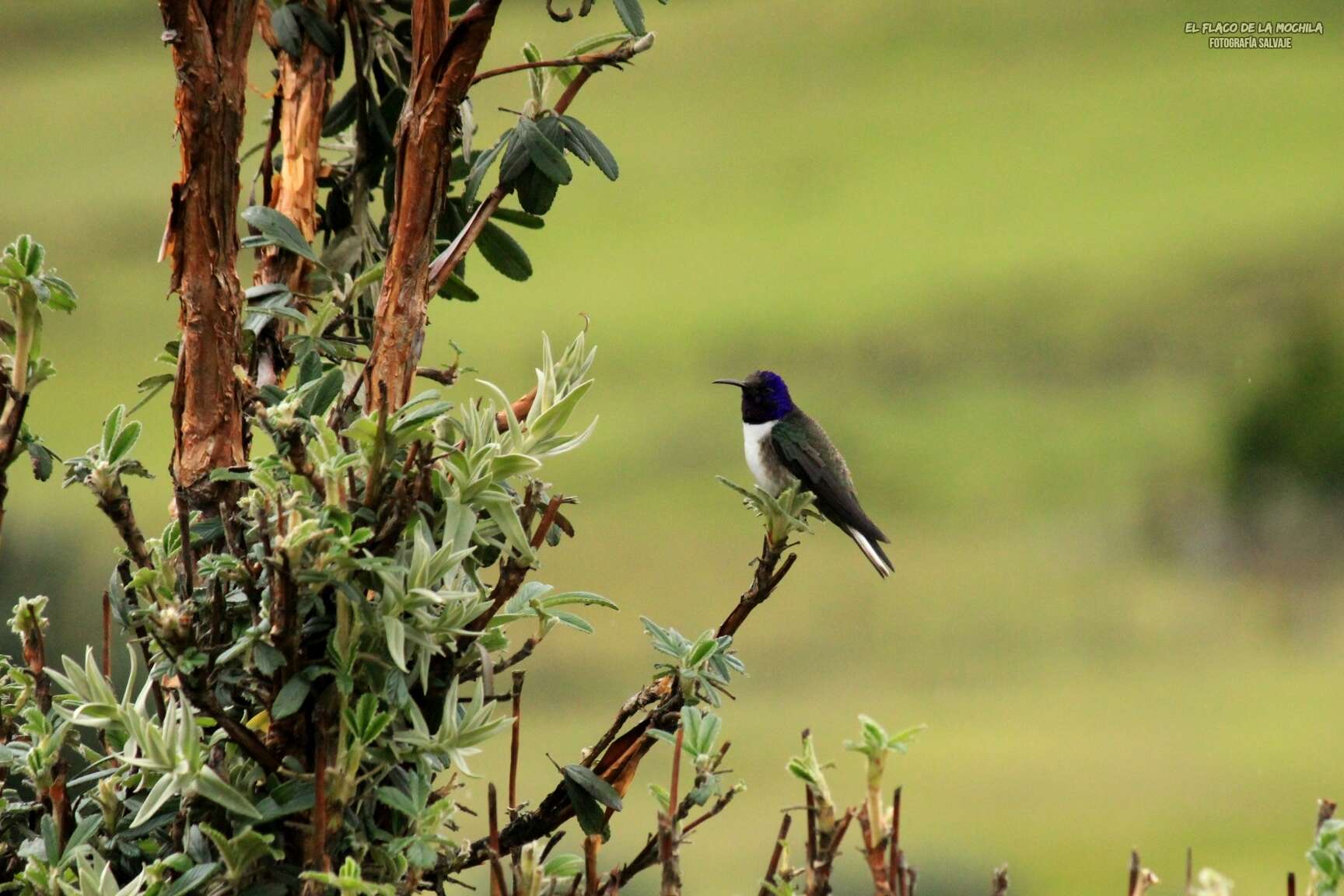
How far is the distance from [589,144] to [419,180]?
153 mm

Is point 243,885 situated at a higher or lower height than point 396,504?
lower

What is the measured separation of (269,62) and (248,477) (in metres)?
2.81

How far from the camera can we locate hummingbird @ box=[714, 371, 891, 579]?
166 centimetres

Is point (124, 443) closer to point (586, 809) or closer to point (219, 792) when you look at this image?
point (219, 792)

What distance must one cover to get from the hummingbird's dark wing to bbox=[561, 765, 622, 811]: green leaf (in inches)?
39.5

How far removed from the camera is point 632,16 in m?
0.70

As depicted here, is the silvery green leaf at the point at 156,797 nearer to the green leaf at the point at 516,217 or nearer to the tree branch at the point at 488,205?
the tree branch at the point at 488,205

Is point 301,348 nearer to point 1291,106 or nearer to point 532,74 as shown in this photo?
point 532,74

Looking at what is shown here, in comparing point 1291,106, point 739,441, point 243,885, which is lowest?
point 243,885

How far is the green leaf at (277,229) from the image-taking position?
767mm

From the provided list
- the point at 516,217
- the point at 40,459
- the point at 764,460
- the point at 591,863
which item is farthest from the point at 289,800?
the point at 764,460

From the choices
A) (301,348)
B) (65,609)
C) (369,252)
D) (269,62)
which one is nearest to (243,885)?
(301,348)

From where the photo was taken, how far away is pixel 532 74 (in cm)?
74

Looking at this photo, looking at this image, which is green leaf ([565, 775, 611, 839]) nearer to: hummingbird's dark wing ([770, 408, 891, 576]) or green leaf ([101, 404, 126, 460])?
green leaf ([101, 404, 126, 460])
